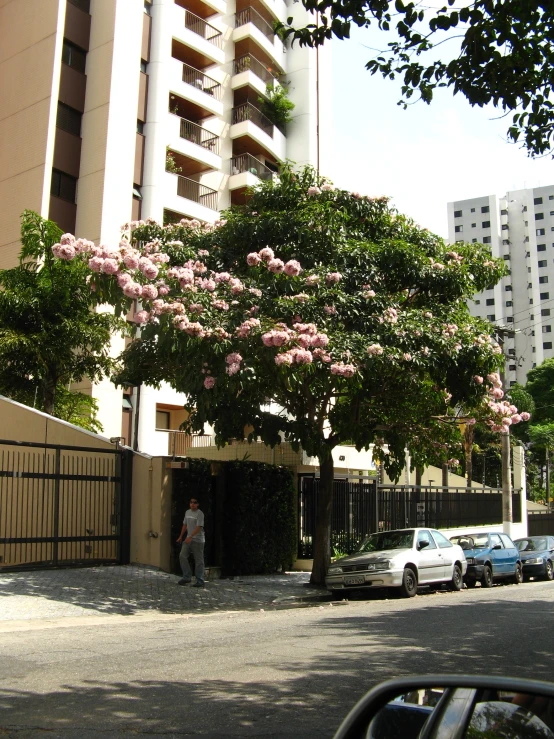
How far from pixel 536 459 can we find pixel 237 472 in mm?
47709

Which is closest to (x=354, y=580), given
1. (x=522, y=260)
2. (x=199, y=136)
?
(x=199, y=136)

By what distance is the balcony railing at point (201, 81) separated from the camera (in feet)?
112

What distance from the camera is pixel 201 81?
115 feet

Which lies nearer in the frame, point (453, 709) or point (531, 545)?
point (453, 709)

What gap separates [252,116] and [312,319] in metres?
24.7

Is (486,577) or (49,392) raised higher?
(49,392)

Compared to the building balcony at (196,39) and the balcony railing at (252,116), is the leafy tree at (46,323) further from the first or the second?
the balcony railing at (252,116)

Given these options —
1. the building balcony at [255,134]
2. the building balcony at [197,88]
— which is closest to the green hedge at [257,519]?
the building balcony at [197,88]

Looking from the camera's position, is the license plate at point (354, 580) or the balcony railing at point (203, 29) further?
the balcony railing at point (203, 29)

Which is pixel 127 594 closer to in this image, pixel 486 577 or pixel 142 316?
pixel 142 316

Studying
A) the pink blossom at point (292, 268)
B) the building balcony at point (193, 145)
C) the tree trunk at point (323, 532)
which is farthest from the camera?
the building balcony at point (193, 145)

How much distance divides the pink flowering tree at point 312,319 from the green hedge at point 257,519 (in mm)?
1655

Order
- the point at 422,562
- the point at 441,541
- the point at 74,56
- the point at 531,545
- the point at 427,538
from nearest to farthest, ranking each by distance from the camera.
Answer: the point at 422,562 → the point at 427,538 → the point at 441,541 → the point at 531,545 → the point at 74,56

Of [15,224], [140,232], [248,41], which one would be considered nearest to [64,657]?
[140,232]
